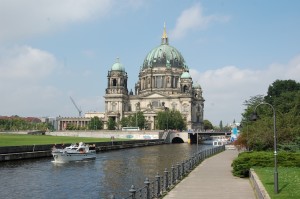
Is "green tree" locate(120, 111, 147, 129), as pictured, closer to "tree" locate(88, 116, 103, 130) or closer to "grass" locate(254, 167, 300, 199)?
"tree" locate(88, 116, 103, 130)

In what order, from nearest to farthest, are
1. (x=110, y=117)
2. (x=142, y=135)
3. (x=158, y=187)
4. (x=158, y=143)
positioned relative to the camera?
(x=158, y=187)
(x=158, y=143)
(x=142, y=135)
(x=110, y=117)

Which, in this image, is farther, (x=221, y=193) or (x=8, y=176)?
(x=8, y=176)

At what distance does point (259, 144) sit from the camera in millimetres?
47500

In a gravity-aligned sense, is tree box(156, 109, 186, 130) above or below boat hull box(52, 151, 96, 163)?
above

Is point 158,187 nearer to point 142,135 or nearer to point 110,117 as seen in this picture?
point 142,135

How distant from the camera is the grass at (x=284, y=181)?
67.3 ft

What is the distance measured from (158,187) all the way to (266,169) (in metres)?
10.4

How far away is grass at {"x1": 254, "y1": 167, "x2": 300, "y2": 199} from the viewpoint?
67.3 ft

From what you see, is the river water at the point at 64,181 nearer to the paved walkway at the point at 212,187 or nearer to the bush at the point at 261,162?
the paved walkway at the point at 212,187

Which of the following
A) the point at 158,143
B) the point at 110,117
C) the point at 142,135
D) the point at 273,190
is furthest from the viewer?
the point at 110,117

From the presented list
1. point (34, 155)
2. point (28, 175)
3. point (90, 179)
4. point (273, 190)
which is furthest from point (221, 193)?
point (34, 155)

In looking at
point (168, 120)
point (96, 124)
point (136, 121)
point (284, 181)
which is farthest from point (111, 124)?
point (284, 181)

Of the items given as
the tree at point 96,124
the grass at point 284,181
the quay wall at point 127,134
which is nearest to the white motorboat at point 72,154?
the grass at point 284,181

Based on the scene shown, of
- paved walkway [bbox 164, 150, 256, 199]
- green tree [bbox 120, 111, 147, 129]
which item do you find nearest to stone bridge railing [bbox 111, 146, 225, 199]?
paved walkway [bbox 164, 150, 256, 199]
